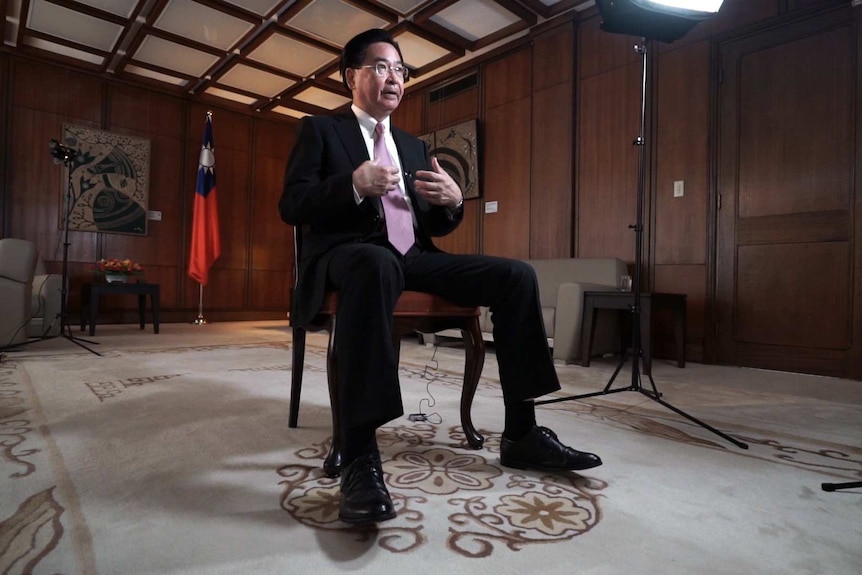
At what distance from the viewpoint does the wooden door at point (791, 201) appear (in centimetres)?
293

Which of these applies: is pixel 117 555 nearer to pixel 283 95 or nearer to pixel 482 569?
pixel 482 569

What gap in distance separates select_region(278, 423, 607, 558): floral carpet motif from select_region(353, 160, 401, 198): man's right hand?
2.30 feet

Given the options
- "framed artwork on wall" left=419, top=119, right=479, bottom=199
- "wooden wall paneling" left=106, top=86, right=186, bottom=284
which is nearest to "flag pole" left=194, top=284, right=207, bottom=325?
"wooden wall paneling" left=106, top=86, right=186, bottom=284

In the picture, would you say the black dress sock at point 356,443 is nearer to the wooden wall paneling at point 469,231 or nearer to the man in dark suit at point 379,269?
the man in dark suit at point 379,269

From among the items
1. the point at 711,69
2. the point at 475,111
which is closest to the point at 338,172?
the point at 711,69

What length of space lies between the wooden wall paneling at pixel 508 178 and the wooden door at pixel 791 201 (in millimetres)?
1730

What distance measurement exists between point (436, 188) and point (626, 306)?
2061 mm

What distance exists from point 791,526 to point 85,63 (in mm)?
7287

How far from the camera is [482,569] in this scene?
0.76 metres

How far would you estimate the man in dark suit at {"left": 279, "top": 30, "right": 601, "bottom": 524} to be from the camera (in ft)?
3.18

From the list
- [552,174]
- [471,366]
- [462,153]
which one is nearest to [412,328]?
[471,366]

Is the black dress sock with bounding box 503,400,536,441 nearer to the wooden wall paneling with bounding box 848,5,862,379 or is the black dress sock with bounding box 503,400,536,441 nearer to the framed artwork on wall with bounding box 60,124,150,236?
the wooden wall paneling with bounding box 848,5,862,379

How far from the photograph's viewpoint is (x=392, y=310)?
3.50ft

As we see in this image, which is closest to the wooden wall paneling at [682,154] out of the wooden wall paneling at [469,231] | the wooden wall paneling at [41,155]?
the wooden wall paneling at [469,231]
